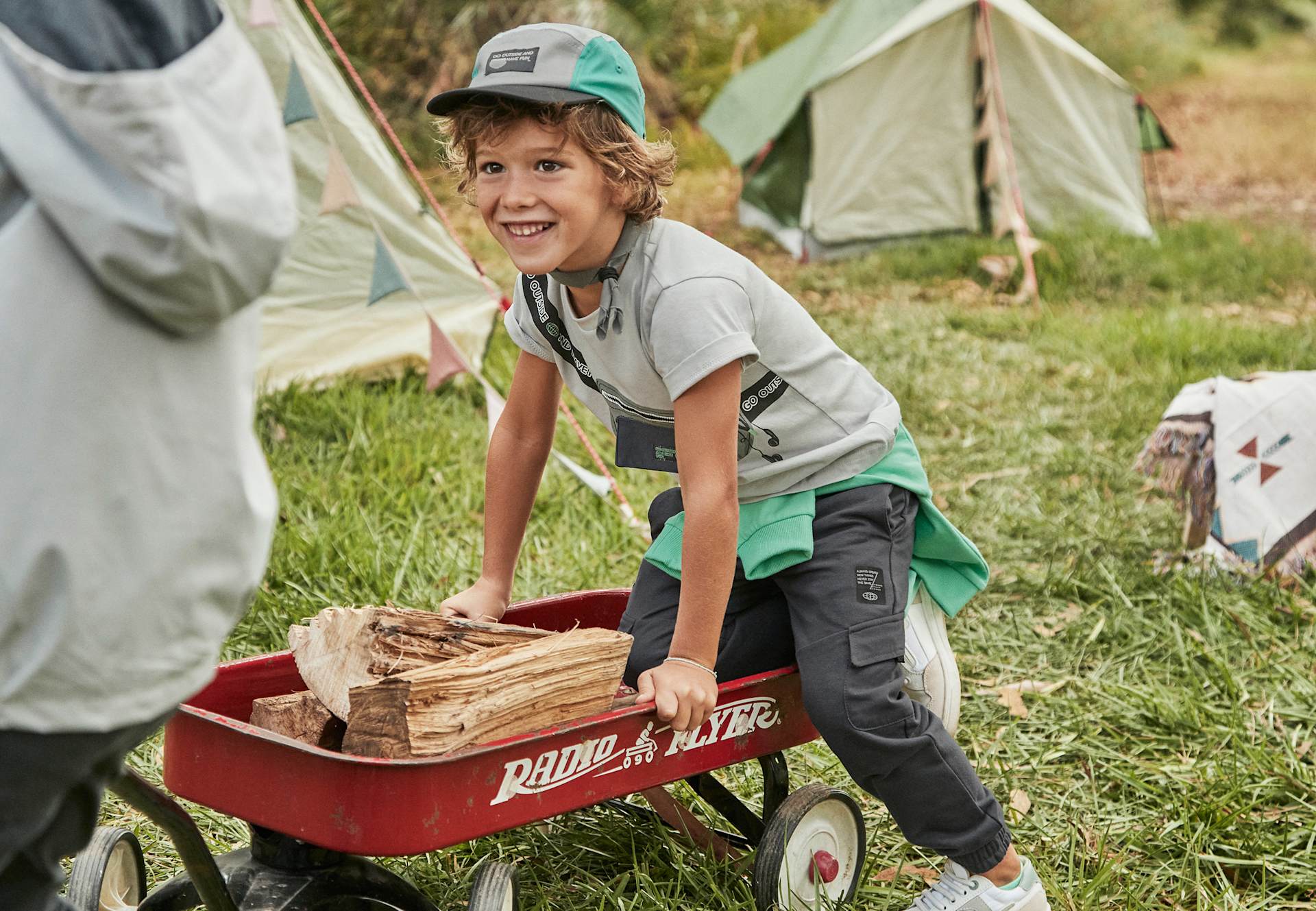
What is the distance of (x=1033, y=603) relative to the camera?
3.87 metres

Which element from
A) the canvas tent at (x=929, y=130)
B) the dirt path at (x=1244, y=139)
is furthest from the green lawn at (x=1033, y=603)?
the dirt path at (x=1244, y=139)

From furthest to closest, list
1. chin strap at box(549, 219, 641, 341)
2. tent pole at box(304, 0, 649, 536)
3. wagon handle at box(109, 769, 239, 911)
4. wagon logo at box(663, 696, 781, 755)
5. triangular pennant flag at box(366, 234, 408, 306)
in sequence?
1. triangular pennant flag at box(366, 234, 408, 306)
2. tent pole at box(304, 0, 649, 536)
3. chin strap at box(549, 219, 641, 341)
4. wagon logo at box(663, 696, 781, 755)
5. wagon handle at box(109, 769, 239, 911)

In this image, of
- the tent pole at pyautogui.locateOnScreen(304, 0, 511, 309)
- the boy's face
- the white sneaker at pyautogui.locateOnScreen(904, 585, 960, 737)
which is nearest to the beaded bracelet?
the white sneaker at pyautogui.locateOnScreen(904, 585, 960, 737)

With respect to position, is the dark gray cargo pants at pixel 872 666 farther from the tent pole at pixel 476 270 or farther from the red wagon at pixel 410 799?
the tent pole at pixel 476 270

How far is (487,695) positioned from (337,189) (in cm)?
347

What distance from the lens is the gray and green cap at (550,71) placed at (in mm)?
2150

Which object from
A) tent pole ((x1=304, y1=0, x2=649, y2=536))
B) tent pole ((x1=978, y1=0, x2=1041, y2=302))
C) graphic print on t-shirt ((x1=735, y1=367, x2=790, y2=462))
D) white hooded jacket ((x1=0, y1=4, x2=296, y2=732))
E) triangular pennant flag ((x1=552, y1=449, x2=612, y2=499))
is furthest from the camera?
tent pole ((x1=978, y1=0, x2=1041, y2=302))

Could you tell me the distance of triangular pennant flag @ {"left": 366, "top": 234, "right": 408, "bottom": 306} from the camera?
518 centimetres

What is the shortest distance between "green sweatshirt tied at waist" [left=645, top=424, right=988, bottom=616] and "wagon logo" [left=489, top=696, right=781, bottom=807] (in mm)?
249

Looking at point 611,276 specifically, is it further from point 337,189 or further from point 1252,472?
point 337,189

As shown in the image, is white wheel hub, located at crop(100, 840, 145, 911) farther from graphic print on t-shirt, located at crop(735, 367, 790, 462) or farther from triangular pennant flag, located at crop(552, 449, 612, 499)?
triangular pennant flag, located at crop(552, 449, 612, 499)

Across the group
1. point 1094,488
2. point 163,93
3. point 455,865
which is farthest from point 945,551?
point 1094,488

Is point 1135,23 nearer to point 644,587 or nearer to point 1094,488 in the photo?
point 1094,488

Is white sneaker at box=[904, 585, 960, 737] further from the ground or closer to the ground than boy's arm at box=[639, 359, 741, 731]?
closer to the ground
